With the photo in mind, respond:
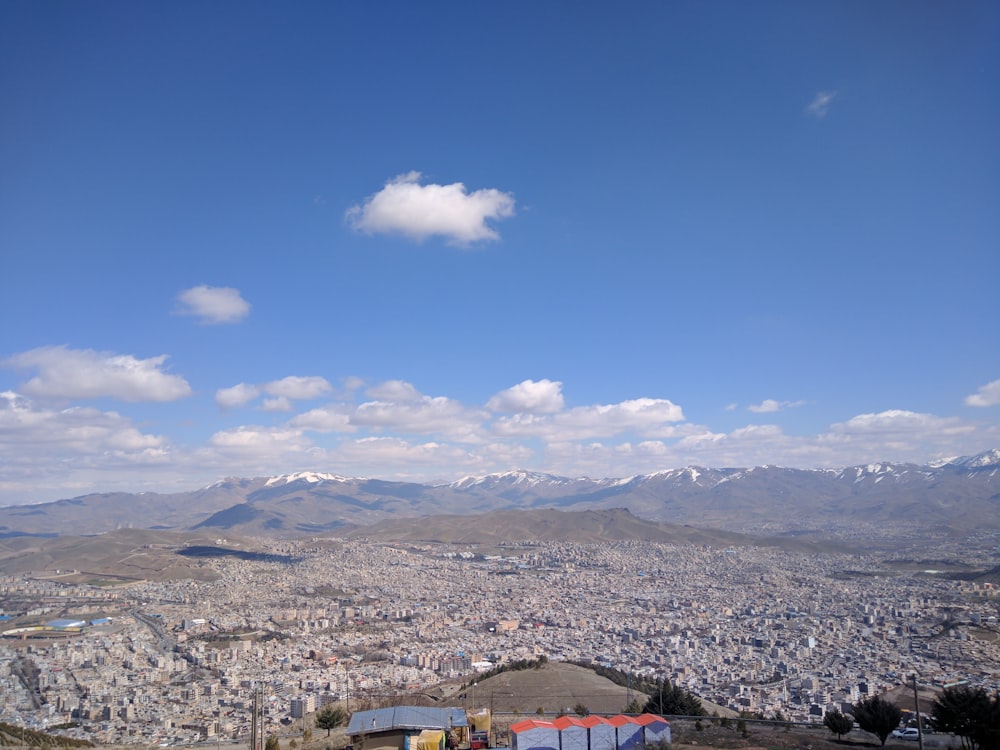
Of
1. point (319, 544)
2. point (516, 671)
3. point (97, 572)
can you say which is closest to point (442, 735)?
point (516, 671)

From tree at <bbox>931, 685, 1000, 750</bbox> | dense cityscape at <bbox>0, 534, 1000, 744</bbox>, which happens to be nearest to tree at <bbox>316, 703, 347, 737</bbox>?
dense cityscape at <bbox>0, 534, 1000, 744</bbox>

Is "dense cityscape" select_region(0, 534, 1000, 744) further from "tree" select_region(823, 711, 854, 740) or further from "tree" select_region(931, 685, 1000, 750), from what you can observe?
"tree" select_region(931, 685, 1000, 750)

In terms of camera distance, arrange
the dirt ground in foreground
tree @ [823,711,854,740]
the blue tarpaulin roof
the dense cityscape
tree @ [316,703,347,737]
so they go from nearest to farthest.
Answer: the blue tarpaulin roof < the dirt ground in foreground < tree @ [823,711,854,740] < tree @ [316,703,347,737] < the dense cityscape

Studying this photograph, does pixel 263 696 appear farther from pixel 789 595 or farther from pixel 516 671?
pixel 789 595

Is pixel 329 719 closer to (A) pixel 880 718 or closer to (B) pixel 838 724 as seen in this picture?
(B) pixel 838 724

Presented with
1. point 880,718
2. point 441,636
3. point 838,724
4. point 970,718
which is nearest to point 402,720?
point 838,724
